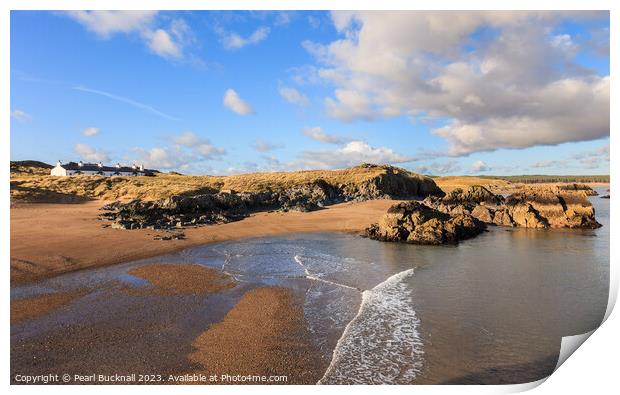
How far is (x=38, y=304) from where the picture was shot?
29.8 feet

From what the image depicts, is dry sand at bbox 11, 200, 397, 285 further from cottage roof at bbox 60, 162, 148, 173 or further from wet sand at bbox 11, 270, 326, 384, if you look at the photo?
cottage roof at bbox 60, 162, 148, 173

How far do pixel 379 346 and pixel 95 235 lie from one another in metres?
15.9

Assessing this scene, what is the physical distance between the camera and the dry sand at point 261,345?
606cm

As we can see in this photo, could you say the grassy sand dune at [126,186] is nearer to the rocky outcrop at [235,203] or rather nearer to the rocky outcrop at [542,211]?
the rocky outcrop at [235,203]

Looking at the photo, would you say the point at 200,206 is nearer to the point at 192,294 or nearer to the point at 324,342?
the point at 192,294

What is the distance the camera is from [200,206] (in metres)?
27.5

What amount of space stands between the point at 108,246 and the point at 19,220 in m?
8.39

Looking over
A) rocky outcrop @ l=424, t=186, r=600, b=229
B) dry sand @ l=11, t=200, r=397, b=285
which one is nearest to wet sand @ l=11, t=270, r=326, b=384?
dry sand @ l=11, t=200, r=397, b=285

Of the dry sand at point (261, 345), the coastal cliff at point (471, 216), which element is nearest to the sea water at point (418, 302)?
the dry sand at point (261, 345)

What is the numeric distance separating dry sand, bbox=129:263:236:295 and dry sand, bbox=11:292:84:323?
2.18 metres

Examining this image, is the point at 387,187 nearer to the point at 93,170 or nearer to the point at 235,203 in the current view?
the point at 235,203

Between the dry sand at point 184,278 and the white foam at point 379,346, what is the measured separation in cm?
446

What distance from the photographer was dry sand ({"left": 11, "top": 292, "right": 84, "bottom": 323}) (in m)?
8.35
